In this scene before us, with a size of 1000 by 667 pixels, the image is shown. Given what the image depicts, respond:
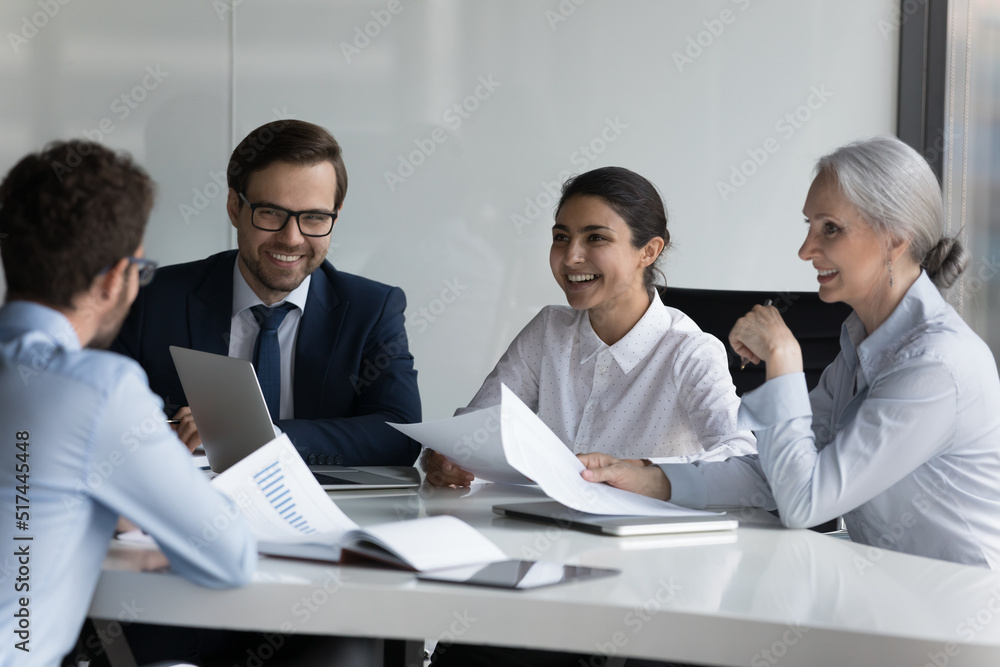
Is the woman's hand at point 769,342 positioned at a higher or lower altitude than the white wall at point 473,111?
lower

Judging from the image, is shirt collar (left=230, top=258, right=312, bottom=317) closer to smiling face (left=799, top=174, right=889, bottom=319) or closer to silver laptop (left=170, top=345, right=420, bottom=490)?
silver laptop (left=170, top=345, right=420, bottom=490)

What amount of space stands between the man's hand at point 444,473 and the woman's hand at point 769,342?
0.51m

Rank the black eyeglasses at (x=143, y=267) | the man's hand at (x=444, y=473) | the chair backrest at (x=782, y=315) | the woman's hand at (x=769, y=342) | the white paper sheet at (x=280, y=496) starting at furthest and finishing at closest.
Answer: the chair backrest at (x=782, y=315) → the man's hand at (x=444, y=473) → the woman's hand at (x=769, y=342) → the white paper sheet at (x=280, y=496) → the black eyeglasses at (x=143, y=267)

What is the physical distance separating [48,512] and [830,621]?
0.78 metres

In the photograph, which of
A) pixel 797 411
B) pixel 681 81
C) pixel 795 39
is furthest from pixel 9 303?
pixel 795 39

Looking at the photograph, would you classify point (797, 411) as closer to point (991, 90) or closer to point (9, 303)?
point (9, 303)

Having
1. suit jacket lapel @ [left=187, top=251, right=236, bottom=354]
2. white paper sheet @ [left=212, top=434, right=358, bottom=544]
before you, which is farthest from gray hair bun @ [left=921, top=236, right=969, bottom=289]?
suit jacket lapel @ [left=187, top=251, right=236, bottom=354]

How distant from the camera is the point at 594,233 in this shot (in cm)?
220

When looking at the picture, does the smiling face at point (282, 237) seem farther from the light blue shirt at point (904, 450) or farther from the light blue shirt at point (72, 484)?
the light blue shirt at point (72, 484)

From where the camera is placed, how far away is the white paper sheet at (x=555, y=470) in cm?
128

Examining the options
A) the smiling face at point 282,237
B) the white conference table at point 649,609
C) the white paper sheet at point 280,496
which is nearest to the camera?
the white conference table at point 649,609

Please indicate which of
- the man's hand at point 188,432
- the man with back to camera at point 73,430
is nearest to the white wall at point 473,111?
the man's hand at point 188,432

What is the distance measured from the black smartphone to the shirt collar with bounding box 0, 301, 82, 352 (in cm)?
44

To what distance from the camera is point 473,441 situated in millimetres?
1400
